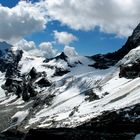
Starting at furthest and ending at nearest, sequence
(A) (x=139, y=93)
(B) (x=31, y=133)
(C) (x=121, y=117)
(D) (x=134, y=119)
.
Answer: (A) (x=139, y=93) < (C) (x=121, y=117) < (D) (x=134, y=119) < (B) (x=31, y=133)

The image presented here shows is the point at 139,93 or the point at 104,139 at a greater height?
the point at 139,93

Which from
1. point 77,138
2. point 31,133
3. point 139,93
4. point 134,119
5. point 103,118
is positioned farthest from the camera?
point 139,93

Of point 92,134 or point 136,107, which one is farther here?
point 136,107

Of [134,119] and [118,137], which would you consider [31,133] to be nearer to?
[118,137]

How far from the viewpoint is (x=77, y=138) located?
71062mm

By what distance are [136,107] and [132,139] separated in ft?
269

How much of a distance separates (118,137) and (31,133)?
17.5 metres

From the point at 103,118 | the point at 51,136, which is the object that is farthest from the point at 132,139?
the point at 103,118

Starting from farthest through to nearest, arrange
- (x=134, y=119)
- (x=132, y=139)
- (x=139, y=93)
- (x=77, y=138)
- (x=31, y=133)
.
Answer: (x=139, y=93), (x=134, y=119), (x=31, y=133), (x=77, y=138), (x=132, y=139)

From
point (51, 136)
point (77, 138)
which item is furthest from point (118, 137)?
point (51, 136)

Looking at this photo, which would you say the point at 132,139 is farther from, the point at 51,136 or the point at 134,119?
the point at 134,119

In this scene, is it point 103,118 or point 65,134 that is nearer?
point 65,134

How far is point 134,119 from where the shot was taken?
5123 inches

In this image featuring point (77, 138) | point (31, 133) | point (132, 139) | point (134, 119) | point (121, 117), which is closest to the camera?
point (132, 139)
